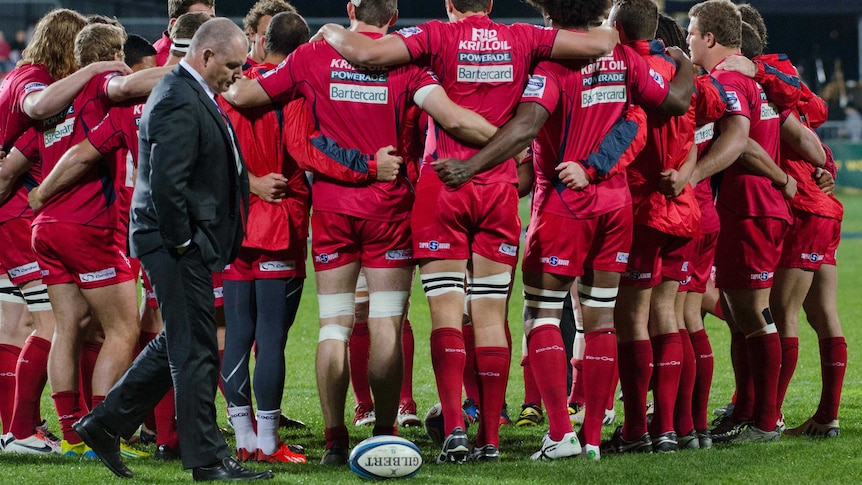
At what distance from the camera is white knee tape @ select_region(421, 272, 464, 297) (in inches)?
216

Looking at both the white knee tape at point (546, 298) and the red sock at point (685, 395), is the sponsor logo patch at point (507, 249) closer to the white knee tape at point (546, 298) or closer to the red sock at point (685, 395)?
the white knee tape at point (546, 298)

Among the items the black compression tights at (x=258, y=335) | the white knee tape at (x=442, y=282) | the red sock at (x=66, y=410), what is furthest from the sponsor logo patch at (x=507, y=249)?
the red sock at (x=66, y=410)

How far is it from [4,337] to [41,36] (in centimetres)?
176

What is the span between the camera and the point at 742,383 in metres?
6.77

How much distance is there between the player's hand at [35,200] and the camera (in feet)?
19.4

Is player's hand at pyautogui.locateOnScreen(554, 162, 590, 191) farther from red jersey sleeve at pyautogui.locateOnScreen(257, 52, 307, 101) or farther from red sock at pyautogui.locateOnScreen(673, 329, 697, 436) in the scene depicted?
red jersey sleeve at pyautogui.locateOnScreen(257, 52, 307, 101)

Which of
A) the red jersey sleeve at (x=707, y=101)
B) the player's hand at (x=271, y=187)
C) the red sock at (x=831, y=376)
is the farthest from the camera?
the red sock at (x=831, y=376)

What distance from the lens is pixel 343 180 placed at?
18.1 ft

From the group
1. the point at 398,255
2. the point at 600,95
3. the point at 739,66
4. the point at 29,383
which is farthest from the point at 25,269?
the point at 739,66

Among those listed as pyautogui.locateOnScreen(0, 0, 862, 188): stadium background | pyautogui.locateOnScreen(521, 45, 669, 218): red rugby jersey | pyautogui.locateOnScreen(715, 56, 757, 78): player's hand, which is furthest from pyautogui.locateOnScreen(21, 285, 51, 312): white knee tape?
pyautogui.locateOnScreen(0, 0, 862, 188): stadium background

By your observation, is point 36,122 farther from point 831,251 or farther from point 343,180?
point 831,251

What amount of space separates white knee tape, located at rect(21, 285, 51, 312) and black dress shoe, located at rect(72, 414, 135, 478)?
1.40 m

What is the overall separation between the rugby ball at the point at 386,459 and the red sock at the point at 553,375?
33.2 inches

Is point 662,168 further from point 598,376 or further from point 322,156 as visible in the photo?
point 322,156
